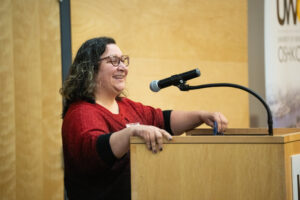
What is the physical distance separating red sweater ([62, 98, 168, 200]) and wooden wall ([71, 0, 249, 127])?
3.55 ft

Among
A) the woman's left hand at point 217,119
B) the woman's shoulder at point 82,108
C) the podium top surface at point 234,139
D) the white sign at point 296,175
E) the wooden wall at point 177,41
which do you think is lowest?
A: the white sign at point 296,175

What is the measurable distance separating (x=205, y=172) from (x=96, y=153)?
1.39 feet

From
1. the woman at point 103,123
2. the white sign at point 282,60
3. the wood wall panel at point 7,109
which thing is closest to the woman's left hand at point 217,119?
the woman at point 103,123

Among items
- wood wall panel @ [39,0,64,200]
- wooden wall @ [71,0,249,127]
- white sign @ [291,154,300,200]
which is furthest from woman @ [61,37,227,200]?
wooden wall @ [71,0,249,127]

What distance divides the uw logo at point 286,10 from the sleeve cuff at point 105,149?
234 cm

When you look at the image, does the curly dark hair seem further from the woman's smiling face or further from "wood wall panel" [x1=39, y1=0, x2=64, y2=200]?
"wood wall panel" [x1=39, y1=0, x2=64, y2=200]

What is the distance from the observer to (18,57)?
2.46 m

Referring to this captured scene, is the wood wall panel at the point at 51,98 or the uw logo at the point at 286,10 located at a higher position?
the uw logo at the point at 286,10

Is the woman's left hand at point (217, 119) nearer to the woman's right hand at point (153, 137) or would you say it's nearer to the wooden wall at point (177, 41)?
the woman's right hand at point (153, 137)

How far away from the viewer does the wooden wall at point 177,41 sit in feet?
9.24

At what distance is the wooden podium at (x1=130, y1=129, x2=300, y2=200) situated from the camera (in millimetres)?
1156

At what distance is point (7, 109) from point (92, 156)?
122cm

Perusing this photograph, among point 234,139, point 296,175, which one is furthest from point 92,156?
point 296,175

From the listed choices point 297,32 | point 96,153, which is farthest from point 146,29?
point 96,153
